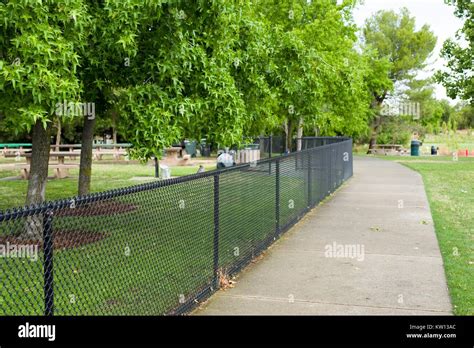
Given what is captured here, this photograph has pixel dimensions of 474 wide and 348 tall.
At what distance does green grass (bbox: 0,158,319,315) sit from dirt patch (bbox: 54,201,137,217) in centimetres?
6

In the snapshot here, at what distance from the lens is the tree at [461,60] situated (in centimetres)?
3319

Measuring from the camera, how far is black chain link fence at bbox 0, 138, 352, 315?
14.5 feet

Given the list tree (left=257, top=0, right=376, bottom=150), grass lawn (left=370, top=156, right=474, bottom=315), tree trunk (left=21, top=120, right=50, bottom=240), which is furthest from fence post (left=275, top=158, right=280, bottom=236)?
tree trunk (left=21, top=120, right=50, bottom=240)

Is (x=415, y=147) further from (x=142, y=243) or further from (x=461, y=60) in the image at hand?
(x=142, y=243)

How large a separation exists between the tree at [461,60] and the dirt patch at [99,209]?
31602 millimetres

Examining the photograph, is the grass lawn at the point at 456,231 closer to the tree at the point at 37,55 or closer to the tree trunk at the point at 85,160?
the tree at the point at 37,55

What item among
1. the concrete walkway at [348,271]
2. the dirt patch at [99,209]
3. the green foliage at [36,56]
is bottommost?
the concrete walkway at [348,271]

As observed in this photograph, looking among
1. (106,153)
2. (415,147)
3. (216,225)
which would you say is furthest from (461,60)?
(216,225)

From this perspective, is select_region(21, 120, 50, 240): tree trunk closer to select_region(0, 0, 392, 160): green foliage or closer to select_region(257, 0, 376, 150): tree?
select_region(0, 0, 392, 160): green foliage

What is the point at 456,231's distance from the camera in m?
9.83

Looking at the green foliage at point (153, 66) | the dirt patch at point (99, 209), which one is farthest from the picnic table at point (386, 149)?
the dirt patch at point (99, 209)

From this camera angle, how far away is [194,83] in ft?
25.7
